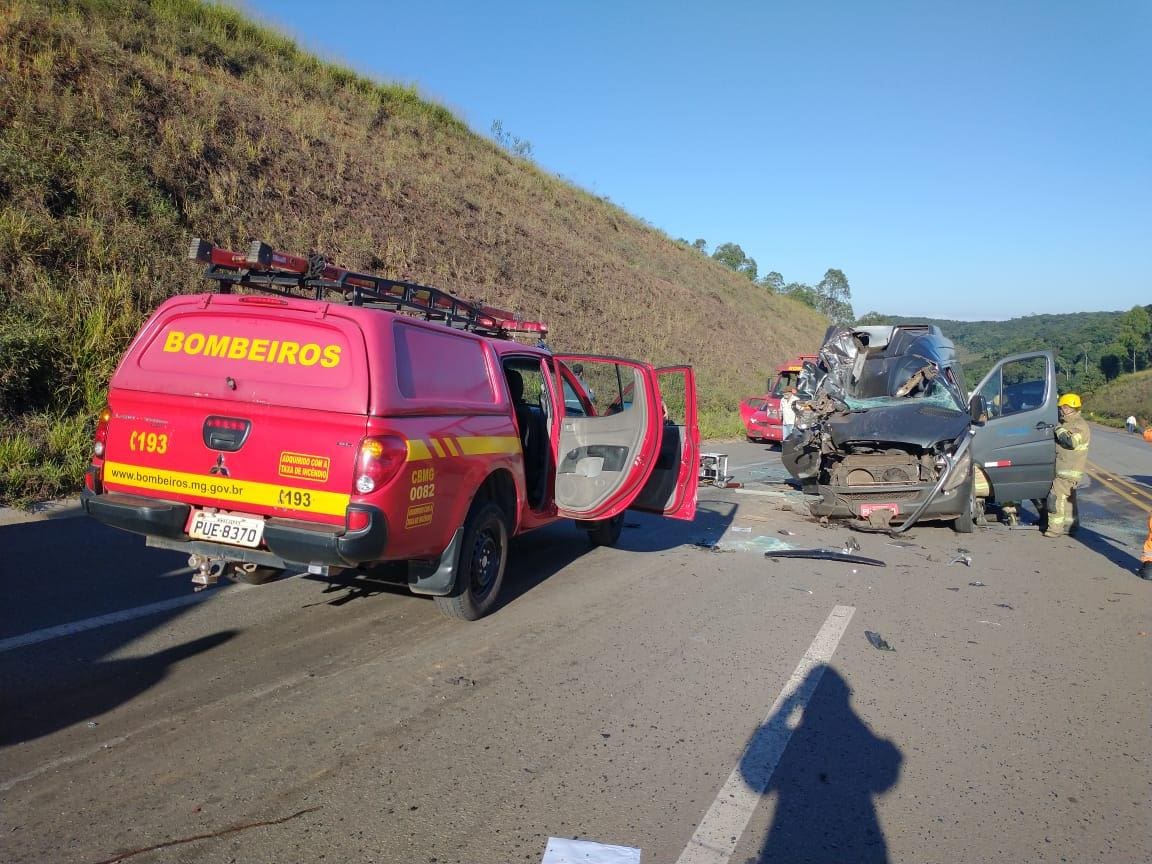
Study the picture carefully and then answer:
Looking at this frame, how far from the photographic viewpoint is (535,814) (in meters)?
3.11

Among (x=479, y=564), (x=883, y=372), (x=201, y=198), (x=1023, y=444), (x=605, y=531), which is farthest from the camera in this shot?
(x=201, y=198)

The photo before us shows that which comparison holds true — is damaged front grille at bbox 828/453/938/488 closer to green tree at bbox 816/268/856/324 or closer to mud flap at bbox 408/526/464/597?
mud flap at bbox 408/526/464/597

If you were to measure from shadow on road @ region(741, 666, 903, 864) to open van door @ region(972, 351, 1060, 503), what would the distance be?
6279 mm

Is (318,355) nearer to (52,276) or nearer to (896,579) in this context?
(896,579)

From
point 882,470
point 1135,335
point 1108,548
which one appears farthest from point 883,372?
point 1135,335

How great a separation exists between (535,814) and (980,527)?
29.1ft

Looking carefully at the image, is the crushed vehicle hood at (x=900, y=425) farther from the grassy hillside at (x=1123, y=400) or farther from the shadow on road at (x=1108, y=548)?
the grassy hillside at (x=1123, y=400)

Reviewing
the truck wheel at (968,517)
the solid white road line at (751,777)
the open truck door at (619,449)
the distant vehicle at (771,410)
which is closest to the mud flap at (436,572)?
the open truck door at (619,449)

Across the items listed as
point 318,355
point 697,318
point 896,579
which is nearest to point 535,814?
point 318,355

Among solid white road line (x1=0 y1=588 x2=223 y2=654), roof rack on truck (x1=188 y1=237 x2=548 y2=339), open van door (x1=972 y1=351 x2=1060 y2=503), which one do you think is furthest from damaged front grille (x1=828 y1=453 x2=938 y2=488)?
solid white road line (x1=0 y1=588 x2=223 y2=654)

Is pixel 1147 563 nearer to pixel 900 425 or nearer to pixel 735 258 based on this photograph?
pixel 900 425

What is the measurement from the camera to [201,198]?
13695 millimetres

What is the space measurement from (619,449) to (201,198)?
34.2ft

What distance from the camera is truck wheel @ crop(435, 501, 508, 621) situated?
5.18 meters
